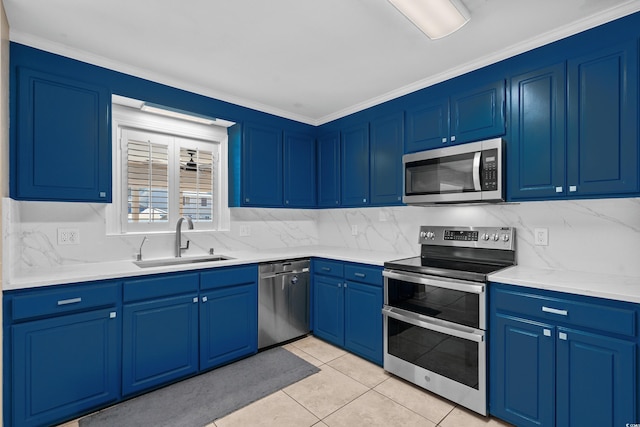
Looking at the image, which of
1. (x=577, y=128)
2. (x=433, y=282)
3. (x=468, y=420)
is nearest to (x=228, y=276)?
(x=433, y=282)

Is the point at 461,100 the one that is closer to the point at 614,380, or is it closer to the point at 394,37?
the point at 394,37

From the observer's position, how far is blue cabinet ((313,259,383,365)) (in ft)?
8.77

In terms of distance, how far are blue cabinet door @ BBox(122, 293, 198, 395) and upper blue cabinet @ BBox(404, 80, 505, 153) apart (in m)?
2.37

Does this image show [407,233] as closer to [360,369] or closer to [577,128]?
[360,369]

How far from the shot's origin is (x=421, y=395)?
7.39 feet

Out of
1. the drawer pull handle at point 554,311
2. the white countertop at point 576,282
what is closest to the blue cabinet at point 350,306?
the white countertop at point 576,282

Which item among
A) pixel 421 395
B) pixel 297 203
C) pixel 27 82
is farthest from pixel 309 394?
pixel 27 82

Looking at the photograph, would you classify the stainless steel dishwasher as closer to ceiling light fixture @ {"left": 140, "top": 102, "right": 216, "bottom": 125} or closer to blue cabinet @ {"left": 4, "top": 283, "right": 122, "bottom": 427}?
blue cabinet @ {"left": 4, "top": 283, "right": 122, "bottom": 427}

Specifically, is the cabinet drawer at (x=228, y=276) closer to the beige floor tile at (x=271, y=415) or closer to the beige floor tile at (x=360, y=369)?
the beige floor tile at (x=271, y=415)

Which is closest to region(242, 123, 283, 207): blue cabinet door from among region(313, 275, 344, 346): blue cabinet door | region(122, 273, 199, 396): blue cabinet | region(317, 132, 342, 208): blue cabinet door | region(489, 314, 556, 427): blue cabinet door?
region(317, 132, 342, 208): blue cabinet door

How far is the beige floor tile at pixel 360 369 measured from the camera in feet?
8.07

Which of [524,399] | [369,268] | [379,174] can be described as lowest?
[524,399]

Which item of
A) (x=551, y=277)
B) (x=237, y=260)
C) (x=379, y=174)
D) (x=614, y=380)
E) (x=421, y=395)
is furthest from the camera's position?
(x=379, y=174)

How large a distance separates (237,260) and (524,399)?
2249 mm
